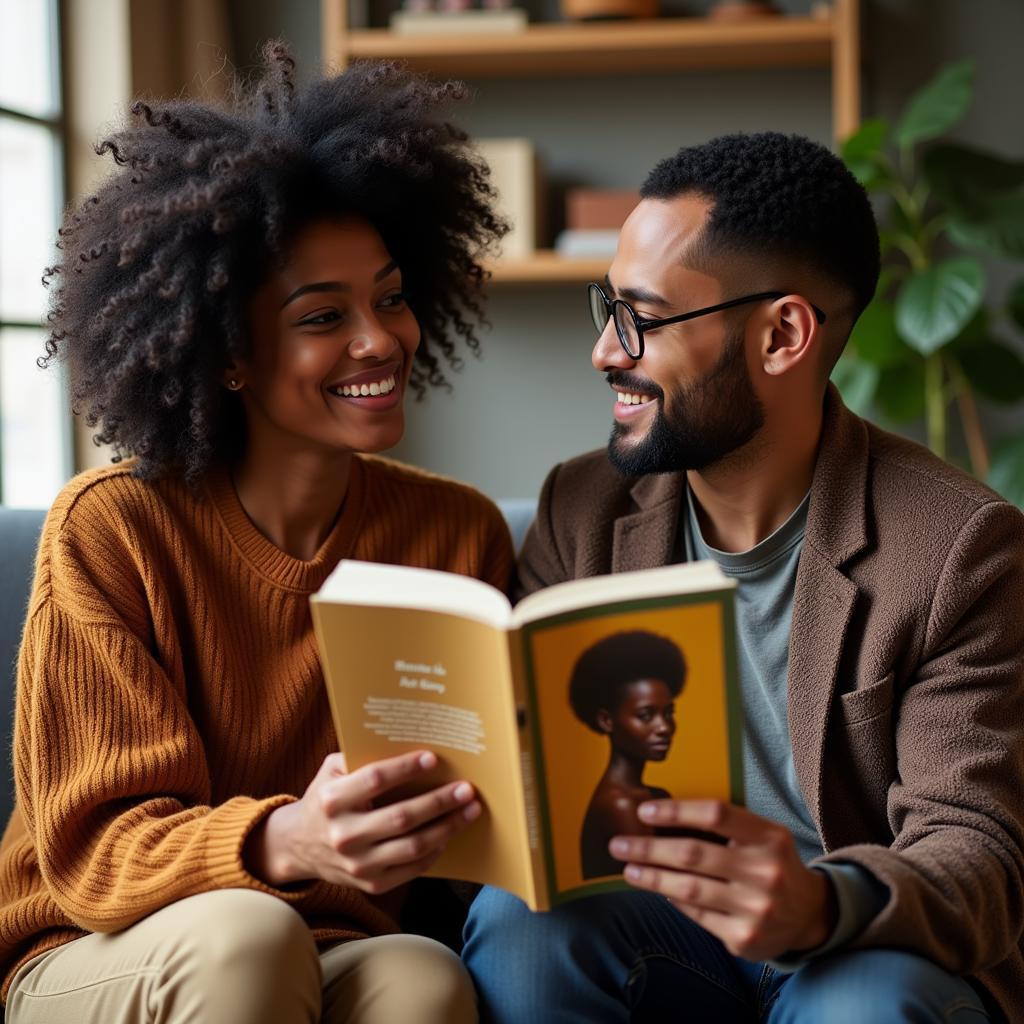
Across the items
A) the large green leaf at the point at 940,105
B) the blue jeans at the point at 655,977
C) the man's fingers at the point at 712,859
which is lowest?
the blue jeans at the point at 655,977

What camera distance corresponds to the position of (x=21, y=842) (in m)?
1.54

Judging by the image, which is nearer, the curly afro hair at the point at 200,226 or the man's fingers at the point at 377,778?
the man's fingers at the point at 377,778

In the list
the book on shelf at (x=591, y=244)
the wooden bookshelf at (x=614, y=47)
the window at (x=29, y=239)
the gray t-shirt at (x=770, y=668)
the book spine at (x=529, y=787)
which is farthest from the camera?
the book on shelf at (x=591, y=244)

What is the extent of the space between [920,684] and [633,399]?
47 cm

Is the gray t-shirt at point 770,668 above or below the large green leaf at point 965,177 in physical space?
below

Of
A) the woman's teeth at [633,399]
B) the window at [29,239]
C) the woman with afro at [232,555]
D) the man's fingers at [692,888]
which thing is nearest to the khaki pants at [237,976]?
the woman with afro at [232,555]

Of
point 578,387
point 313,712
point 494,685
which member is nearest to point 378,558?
point 313,712

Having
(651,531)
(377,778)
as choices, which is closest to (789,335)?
(651,531)

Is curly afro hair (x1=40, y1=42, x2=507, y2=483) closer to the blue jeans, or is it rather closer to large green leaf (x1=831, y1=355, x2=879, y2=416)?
the blue jeans

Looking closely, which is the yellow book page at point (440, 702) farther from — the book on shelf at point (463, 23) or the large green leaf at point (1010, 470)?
the book on shelf at point (463, 23)

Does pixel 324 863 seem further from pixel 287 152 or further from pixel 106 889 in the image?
pixel 287 152

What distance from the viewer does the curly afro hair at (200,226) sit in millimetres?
1533

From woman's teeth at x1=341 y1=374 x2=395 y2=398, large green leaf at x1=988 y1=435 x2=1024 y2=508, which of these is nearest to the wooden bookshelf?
large green leaf at x1=988 y1=435 x2=1024 y2=508

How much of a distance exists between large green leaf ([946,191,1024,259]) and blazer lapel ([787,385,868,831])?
71.5 inches
